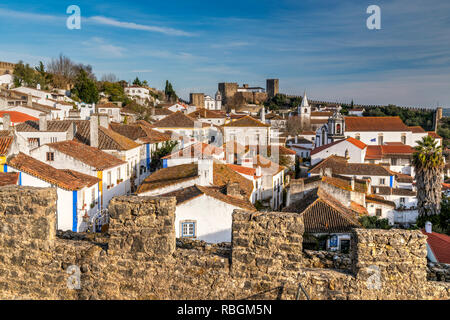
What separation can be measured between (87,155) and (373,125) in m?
60.4

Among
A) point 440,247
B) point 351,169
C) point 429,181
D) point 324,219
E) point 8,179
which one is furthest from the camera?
point 351,169

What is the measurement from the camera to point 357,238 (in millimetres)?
4832

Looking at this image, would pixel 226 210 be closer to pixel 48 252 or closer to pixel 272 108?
pixel 48 252

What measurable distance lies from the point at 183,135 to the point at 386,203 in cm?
2628

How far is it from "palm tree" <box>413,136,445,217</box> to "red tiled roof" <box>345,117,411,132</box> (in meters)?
38.6

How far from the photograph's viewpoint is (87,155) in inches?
872

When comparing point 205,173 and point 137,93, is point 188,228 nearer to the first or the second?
point 205,173

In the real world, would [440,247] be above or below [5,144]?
below

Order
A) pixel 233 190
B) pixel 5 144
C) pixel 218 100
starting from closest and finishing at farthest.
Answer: pixel 5 144, pixel 233 190, pixel 218 100

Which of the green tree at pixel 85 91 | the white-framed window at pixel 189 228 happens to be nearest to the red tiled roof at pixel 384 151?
the white-framed window at pixel 189 228

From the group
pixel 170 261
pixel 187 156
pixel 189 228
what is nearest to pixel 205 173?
pixel 189 228

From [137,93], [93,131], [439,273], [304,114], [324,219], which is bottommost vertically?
Result: [324,219]

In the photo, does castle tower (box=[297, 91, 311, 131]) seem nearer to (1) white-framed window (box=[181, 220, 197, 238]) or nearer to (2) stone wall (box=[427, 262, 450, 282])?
(1) white-framed window (box=[181, 220, 197, 238])

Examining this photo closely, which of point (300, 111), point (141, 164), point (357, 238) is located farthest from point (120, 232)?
point (300, 111)
